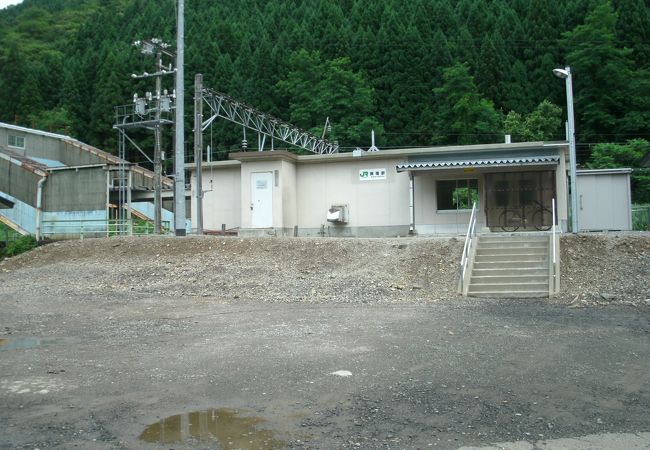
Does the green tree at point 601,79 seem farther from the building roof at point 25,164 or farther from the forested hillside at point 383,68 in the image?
the building roof at point 25,164

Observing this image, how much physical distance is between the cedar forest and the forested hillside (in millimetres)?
137

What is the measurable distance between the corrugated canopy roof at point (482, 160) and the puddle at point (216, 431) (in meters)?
15.4

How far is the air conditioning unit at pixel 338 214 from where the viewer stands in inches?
855

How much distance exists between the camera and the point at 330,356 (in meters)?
7.91

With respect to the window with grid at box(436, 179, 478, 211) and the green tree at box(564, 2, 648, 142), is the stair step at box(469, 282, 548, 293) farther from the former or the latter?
the green tree at box(564, 2, 648, 142)

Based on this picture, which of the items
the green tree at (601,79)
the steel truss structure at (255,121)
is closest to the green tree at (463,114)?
the green tree at (601,79)

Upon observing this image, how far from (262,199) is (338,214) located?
9.64 feet

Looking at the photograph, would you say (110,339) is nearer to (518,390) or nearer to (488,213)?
(518,390)

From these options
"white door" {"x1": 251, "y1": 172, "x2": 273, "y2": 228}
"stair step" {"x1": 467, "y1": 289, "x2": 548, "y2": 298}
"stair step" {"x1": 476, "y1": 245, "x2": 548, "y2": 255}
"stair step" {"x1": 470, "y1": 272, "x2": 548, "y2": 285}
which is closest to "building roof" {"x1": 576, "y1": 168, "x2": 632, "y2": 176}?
"stair step" {"x1": 476, "y1": 245, "x2": 548, "y2": 255}

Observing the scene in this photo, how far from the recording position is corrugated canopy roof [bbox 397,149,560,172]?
19656 millimetres

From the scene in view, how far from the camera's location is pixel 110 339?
9.48 metres

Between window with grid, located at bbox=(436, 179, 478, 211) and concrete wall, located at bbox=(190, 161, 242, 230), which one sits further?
concrete wall, located at bbox=(190, 161, 242, 230)

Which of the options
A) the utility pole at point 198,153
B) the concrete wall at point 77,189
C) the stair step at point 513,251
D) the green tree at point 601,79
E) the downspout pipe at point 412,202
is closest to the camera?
the stair step at point 513,251

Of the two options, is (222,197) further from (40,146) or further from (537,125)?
(537,125)
